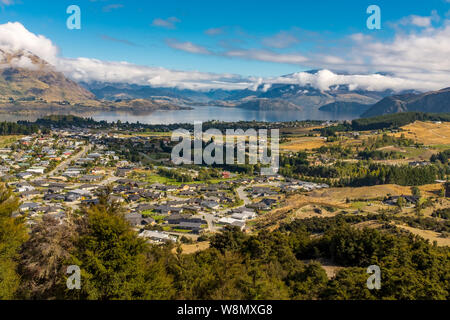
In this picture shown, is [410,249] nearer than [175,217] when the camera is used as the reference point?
Yes

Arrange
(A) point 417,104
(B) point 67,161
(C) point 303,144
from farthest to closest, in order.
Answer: (A) point 417,104 → (C) point 303,144 → (B) point 67,161

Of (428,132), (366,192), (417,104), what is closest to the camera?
(366,192)

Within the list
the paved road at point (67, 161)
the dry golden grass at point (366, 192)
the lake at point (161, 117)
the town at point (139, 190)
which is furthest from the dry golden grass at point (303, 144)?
the lake at point (161, 117)

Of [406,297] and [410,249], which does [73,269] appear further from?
[410,249]

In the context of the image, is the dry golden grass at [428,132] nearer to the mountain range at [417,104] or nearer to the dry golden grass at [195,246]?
the dry golden grass at [195,246]

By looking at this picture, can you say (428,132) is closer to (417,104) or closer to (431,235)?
(431,235)

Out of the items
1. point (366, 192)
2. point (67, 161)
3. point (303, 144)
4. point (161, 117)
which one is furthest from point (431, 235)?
point (161, 117)

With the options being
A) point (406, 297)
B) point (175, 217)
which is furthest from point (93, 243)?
point (175, 217)
